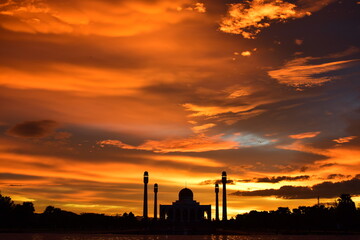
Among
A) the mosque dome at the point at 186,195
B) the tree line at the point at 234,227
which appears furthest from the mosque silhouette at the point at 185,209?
the tree line at the point at 234,227

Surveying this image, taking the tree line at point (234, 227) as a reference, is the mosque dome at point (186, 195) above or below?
above

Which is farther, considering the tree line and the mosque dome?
the mosque dome

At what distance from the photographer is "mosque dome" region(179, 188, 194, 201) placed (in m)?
185

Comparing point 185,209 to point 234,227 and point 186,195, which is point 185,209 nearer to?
point 186,195

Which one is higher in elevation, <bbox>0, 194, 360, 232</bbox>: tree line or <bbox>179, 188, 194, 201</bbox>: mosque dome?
<bbox>179, 188, 194, 201</bbox>: mosque dome

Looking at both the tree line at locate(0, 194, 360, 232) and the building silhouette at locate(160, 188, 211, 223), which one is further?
the building silhouette at locate(160, 188, 211, 223)

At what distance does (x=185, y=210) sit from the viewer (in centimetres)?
18275

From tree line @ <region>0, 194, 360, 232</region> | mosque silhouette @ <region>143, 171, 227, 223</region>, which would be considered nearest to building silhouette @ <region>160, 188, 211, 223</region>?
mosque silhouette @ <region>143, 171, 227, 223</region>

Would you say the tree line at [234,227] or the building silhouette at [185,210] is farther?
the building silhouette at [185,210]

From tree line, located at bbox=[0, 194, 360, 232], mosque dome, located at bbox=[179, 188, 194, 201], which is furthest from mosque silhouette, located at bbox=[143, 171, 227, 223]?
tree line, located at bbox=[0, 194, 360, 232]

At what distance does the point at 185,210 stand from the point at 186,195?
5.77 metres

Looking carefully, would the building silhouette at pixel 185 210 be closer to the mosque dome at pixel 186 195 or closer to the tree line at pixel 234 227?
the mosque dome at pixel 186 195

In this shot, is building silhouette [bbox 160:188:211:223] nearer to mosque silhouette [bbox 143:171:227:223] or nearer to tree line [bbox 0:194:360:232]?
mosque silhouette [bbox 143:171:227:223]

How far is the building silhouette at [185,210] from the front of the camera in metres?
182
